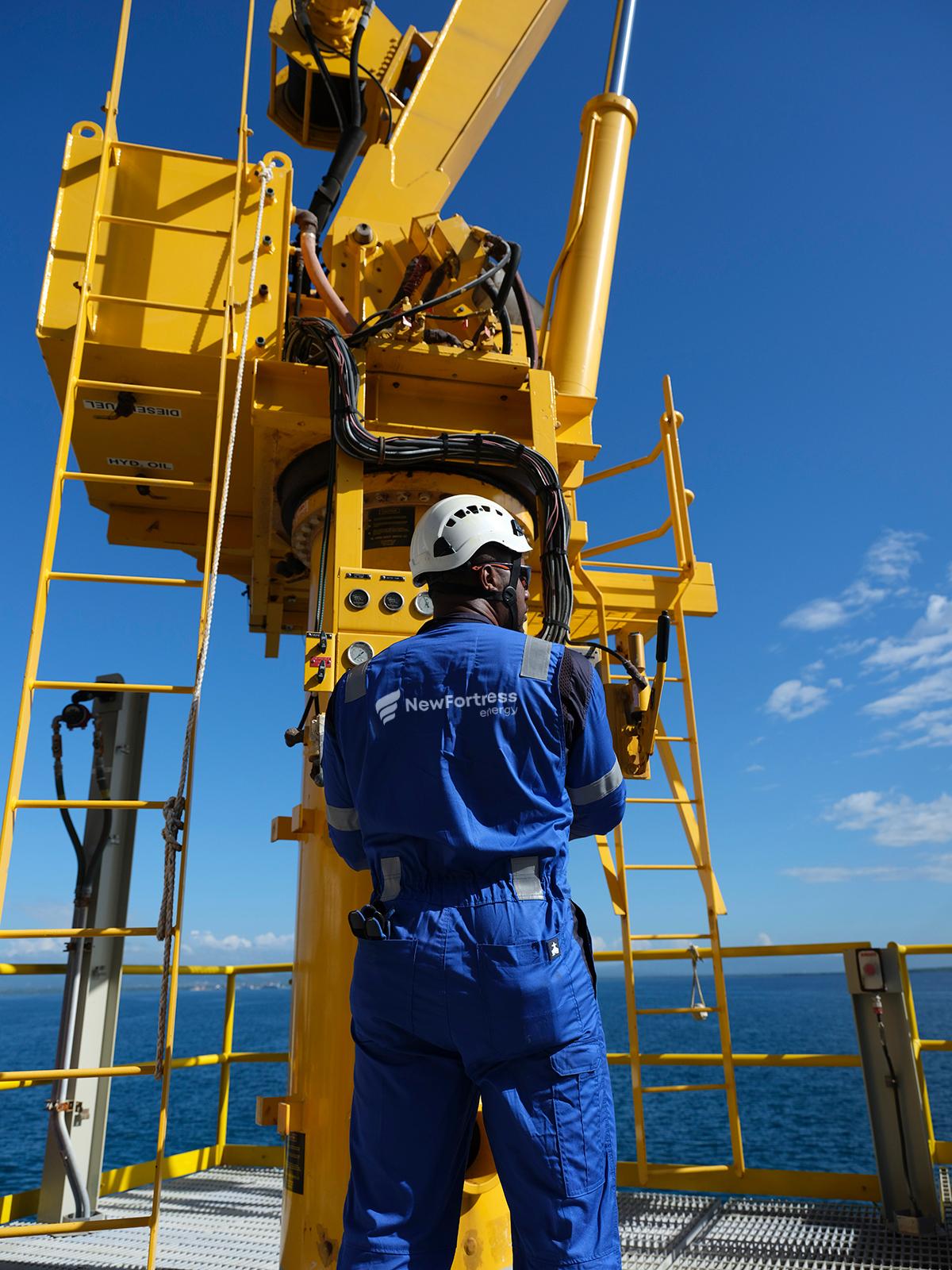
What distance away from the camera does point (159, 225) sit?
4.26m

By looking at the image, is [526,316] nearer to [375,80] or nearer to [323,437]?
[323,437]

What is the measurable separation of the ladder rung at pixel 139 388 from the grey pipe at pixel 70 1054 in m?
2.54

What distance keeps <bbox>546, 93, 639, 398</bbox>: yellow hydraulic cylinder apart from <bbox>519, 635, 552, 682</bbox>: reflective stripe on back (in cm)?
383

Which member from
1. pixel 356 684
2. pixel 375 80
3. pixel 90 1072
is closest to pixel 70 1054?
pixel 90 1072

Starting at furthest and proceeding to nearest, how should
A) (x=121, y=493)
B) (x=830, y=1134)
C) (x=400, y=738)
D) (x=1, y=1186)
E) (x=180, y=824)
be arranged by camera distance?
(x=830, y=1134) < (x=1, y=1186) < (x=121, y=493) < (x=180, y=824) < (x=400, y=738)

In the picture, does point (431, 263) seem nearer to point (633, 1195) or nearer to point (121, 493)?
point (121, 493)

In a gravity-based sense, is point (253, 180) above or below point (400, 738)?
above

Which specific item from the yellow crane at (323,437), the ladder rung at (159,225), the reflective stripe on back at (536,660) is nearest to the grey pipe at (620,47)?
the yellow crane at (323,437)

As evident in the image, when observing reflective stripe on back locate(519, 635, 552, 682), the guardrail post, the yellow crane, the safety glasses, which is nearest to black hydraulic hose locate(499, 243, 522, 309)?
the yellow crane

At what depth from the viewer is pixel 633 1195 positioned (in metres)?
4.88

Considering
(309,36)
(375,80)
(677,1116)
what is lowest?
(677,1116)

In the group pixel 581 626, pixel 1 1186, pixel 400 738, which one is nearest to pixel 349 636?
pixel 400 738

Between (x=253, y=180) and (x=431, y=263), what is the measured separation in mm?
998

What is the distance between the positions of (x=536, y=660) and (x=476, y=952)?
695mm
